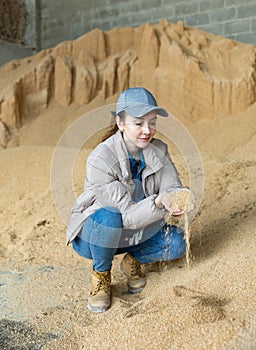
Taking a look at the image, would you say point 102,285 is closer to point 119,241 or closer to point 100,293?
point 100,293

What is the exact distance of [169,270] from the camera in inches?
78.2

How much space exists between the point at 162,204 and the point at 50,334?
599 millimetres

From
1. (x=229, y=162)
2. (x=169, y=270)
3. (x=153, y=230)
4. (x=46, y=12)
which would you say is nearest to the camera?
(x=153, y=230)

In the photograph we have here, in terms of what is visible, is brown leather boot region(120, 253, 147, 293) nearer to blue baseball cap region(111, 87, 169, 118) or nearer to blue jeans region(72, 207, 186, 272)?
blue jeans region(72, 207, 186, 272)

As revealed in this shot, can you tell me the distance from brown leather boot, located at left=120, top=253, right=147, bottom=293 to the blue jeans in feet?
0.10

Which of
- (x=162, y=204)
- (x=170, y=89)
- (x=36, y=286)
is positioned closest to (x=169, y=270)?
(x=162, y=204)

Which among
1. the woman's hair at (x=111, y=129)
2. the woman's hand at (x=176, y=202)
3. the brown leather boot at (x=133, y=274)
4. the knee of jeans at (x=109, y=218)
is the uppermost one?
the woman's hair at (x=111, y=129)

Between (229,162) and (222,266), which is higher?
(222,266)

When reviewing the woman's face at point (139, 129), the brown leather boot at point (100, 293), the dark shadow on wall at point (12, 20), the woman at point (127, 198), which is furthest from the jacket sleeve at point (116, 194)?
the dark shadow on wall at point (12, 20)

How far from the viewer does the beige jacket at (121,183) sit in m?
1.70

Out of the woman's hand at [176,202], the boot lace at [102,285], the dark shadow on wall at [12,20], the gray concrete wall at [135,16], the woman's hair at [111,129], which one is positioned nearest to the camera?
the woman's hand at [176,202]

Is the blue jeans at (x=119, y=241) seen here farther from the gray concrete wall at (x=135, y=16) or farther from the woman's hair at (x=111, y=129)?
the gray concrete wall at (x=135, y=16)

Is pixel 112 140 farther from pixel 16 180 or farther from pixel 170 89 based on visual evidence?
pixel 170 89

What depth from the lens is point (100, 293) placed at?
174cm
